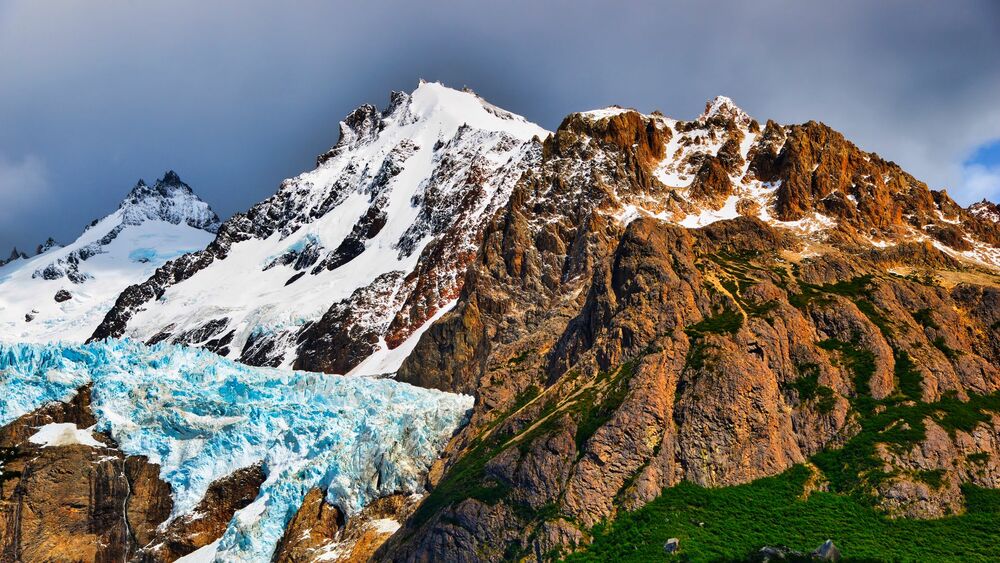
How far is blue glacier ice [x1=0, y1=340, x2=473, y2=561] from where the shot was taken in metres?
110

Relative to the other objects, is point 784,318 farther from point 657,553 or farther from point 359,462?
point 359,462

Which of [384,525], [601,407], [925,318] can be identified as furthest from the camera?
[384,525]

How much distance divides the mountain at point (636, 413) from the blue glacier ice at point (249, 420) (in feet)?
1.25

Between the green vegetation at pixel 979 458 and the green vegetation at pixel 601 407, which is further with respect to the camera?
the green vegetation at pixel 601 407

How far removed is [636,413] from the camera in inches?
3433

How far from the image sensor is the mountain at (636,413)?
264 feet

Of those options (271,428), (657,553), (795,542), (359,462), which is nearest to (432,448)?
(359,462)

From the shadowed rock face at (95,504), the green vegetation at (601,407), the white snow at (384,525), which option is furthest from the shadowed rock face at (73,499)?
the green vegetation at (601,407)

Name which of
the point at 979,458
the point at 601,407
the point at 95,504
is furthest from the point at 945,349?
the point at 95,504

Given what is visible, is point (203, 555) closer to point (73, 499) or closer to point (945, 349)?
point (73, 499)

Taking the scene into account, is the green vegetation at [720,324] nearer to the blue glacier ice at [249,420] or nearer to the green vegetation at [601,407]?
the green vegetation at [601,407]

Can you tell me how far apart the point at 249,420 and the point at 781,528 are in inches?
2889

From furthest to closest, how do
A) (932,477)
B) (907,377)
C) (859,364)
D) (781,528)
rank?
(859,364) → (907,377) → (932,477) → (781,528)

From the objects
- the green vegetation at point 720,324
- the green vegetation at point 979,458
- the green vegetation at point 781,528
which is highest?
the green vegetation at point 720,324
